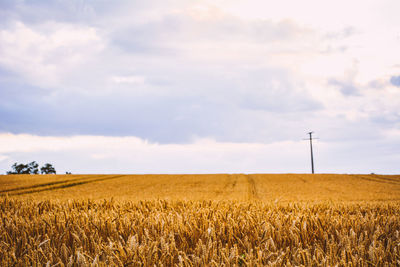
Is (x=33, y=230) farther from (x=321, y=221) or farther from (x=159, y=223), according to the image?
(x=321, y=221)

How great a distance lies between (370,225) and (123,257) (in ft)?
9.07

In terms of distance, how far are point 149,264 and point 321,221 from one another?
7.52ft

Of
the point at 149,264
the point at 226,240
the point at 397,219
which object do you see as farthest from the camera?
the point at 397,219

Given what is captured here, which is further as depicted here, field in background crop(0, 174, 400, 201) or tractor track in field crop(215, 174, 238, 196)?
tractor track in field crop(215, 174, 238, 196)

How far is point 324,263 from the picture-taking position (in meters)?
1.79

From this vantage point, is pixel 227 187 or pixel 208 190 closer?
pixel 208 190

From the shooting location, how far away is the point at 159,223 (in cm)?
321

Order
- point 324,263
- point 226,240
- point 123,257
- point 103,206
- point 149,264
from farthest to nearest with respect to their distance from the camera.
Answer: point 103,206 → point 226,240 → point 123,257 → point 149,264 → point 324,263

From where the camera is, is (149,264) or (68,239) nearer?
(149,264)

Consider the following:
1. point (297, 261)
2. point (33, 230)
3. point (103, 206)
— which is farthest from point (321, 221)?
point (103, 206)

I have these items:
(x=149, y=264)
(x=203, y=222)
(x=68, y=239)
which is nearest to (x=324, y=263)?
(x=149, y=264)

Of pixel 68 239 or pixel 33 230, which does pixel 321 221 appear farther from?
pixel 33 230

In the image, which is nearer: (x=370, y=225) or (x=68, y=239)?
(x=68, y=239)

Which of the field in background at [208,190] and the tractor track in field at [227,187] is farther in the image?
the tractor track in field at [227,187]
